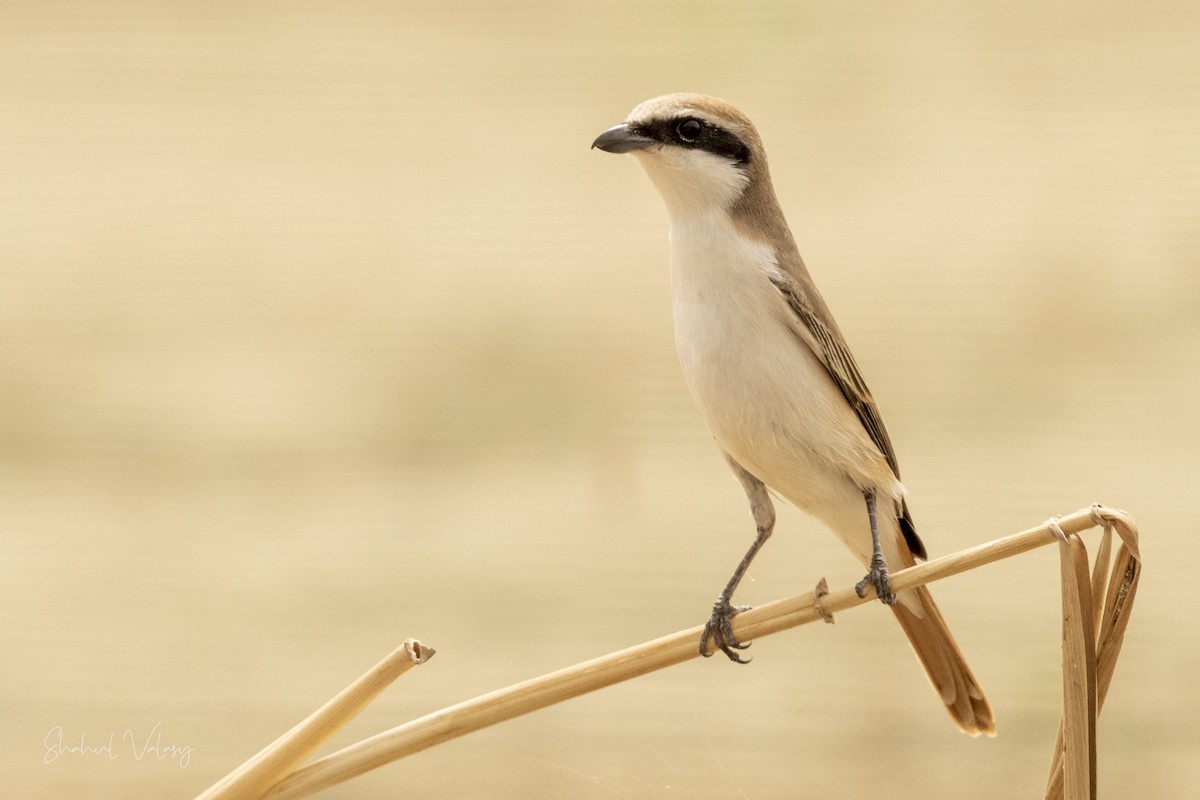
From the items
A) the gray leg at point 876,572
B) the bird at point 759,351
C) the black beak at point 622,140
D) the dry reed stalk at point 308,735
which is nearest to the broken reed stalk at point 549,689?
the dry reed stalk at point 308,735

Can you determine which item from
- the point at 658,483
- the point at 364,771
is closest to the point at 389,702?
the point at 658,483

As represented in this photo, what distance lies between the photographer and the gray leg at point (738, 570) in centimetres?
151

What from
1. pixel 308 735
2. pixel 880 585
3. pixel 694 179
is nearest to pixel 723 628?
pixel 880 585

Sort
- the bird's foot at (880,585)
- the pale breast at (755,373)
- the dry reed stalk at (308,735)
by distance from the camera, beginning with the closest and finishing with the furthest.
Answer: the dry reed stalk at (308,735), the bird's foot at (880,585), the pale breast at (755,373)

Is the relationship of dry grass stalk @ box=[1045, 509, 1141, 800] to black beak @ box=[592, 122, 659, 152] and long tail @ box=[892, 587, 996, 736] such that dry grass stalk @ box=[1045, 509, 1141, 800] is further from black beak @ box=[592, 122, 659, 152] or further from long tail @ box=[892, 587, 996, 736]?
black beak @ box=[592, 122, 659, 152]

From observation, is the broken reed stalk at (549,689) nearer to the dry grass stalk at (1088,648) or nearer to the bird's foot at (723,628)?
the dry grass stalk at (1088,648)

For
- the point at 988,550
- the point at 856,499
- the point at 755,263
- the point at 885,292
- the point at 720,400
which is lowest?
the point at 988,550

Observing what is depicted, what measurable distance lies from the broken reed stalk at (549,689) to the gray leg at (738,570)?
38 cm

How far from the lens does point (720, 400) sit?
140cm

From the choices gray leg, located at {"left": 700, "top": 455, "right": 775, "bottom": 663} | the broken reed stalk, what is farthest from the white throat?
the broken reed stalk

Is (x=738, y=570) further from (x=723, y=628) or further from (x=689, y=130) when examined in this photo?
(x=689, y=130)

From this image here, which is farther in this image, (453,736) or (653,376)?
(653,376)

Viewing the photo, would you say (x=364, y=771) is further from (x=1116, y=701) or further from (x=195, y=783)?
(x=1116, y=701)

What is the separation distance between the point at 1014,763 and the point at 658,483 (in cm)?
117
